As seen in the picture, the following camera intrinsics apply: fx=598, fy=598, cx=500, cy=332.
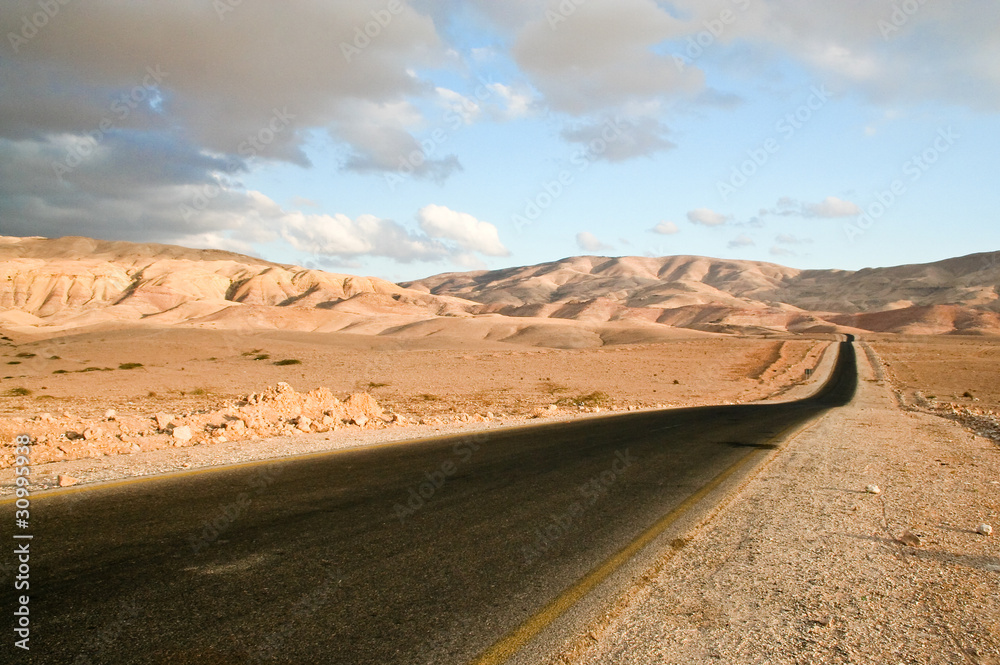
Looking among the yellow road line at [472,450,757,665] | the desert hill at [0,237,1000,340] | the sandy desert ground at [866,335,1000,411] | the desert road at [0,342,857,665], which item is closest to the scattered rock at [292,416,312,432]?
the desert road at [0,342,857,665]

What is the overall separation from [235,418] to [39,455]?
14.1 feet

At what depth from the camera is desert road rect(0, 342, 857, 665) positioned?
3.88 meters

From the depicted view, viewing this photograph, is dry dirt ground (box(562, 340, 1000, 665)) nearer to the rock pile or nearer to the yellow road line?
the yellow road line

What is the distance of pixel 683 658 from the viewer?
Result: 3.92m

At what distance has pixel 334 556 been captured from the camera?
5.38 metres

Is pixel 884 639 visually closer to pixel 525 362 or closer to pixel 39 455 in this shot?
pixel 39 455

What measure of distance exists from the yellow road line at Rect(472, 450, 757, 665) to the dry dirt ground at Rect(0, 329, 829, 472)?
727 centimetres

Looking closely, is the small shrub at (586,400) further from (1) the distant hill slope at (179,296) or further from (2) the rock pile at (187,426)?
(1) the distant hill slope at (179,296)

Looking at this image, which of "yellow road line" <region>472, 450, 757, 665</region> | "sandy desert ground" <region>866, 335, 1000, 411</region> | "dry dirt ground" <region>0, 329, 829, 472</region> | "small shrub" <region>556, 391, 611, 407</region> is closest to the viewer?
"yellow road line" <region>472, 450, 757, 665</region>

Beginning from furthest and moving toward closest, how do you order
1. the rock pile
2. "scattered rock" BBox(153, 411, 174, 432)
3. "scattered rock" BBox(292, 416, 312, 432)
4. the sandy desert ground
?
the sandy desert ground → "scattered rock" BBox(292, 416, 312, 432) → "scattered rock" BBox(153, 411, 174, 432) → the rock pile

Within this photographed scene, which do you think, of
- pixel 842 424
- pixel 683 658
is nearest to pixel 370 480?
pixel 683 658

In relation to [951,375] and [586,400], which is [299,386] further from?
[951,375]

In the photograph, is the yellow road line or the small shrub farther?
the small shrub

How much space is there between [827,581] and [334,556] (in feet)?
14.5
